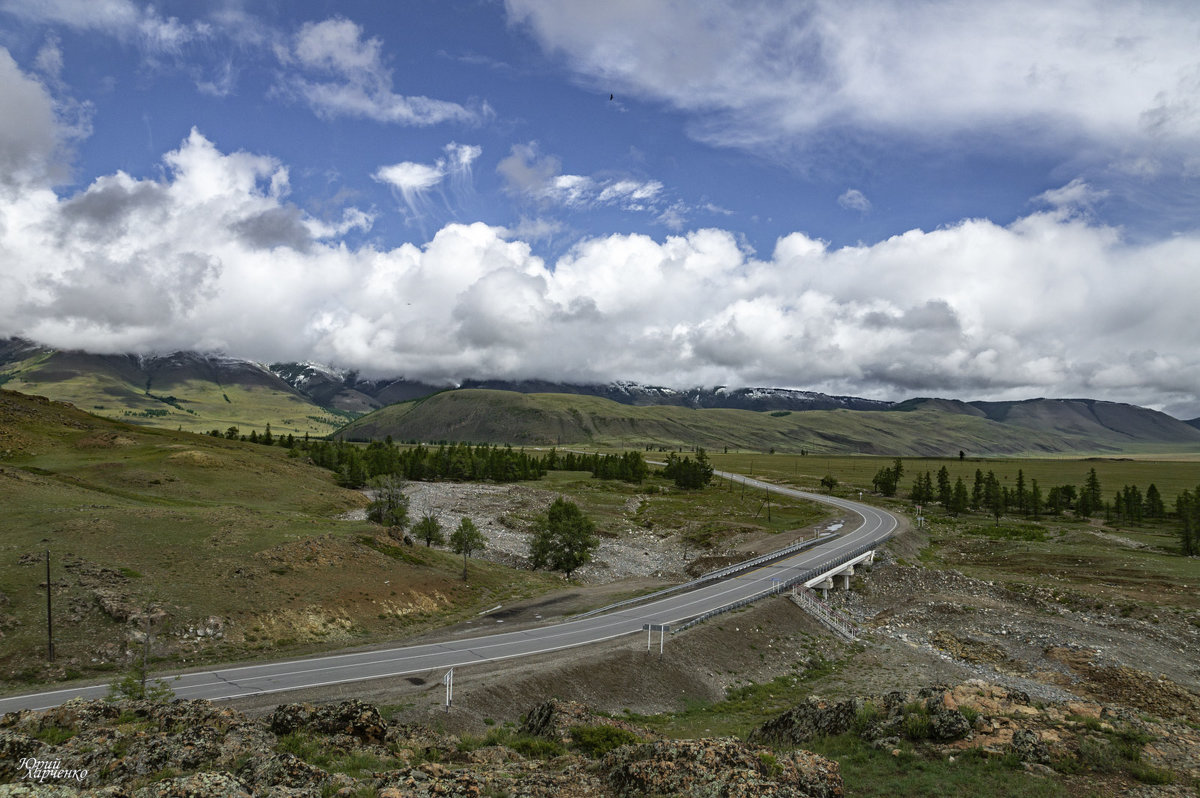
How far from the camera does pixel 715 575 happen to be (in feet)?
214

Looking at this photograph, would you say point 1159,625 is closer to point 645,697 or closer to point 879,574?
point 879,574

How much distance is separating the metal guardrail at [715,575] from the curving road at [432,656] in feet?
3.25

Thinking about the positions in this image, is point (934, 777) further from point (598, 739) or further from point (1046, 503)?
point (1046, 503)

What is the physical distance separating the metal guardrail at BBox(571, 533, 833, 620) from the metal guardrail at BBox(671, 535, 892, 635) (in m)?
6.87

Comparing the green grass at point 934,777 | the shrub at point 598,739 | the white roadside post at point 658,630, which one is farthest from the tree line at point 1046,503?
the shrub at point 598,739

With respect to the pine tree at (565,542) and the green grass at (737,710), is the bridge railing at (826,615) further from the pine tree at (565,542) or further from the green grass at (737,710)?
the pine tree at (565,542)

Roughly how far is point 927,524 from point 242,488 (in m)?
128

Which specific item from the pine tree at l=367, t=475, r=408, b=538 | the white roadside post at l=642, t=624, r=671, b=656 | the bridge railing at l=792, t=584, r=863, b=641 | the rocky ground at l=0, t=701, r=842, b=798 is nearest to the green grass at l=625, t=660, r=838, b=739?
the white roadside post at l=642, t=624, r=671, b=656

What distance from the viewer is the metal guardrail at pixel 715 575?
168 ft

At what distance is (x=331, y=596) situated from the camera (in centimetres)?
4819

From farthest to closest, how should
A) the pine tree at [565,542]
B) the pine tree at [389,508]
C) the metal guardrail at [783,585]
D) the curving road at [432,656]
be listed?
1. the pine tree at [389,508]
2. the pine tree at [565,542]
3. the metal guardrail at [783,585]
4. the curving road at [432,656]

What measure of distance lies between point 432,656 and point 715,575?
121 feet

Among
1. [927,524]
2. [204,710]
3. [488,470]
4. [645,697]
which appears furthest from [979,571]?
[488,470]

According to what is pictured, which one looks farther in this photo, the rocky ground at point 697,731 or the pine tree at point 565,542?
the pine tree at point 565,542
